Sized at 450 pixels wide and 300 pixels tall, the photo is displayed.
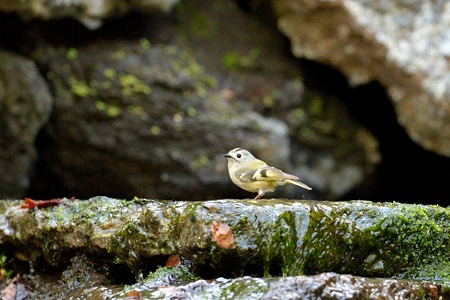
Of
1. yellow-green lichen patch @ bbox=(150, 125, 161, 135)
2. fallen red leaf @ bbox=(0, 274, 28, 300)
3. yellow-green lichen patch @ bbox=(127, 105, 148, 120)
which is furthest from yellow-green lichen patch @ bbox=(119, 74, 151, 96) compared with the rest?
fallen red leaf @ bbox=(0, 274, 28, 300)

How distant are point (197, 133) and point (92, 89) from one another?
1612mm

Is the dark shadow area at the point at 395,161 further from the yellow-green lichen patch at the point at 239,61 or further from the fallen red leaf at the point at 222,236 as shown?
the fallen red leaf at the point at 222,236

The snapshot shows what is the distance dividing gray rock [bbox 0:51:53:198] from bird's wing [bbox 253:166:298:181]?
13.8 feet

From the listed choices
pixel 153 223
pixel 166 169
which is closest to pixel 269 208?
pixel 153 223

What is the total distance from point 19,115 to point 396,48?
524cm

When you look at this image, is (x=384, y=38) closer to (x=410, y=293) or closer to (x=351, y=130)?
(x=351, y=130)

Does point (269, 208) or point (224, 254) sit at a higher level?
point (269, 208)

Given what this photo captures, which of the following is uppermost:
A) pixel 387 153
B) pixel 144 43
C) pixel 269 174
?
pixel 144 43

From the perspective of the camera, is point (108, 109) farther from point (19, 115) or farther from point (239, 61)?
point (239, 61)

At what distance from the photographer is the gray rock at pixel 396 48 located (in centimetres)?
768

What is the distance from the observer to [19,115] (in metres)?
7.45

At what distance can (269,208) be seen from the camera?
10.4 ft

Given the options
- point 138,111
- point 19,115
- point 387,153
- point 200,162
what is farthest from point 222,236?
point 387,153

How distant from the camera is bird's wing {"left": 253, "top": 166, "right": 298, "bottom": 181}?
14.2ft
